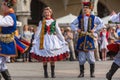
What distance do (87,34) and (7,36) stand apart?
306 cm

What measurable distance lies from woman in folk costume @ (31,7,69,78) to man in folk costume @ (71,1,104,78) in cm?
40

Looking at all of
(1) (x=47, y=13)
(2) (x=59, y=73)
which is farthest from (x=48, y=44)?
(2) (x=59, y=73)

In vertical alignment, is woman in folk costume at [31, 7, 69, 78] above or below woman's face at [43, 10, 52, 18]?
below

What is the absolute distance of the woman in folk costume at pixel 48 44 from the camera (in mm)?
12438

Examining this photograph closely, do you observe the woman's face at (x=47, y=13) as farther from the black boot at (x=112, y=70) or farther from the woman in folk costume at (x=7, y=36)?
the black boot at (x=112, y=70)

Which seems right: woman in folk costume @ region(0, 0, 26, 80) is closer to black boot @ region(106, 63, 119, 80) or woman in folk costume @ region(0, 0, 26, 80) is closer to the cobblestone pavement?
black boot @ region(106, 63, 119, 80)

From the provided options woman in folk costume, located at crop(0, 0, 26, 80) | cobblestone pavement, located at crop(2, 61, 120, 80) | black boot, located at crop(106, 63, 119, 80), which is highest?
woman in folk costume, located at crop(0, 0, 26, 80)

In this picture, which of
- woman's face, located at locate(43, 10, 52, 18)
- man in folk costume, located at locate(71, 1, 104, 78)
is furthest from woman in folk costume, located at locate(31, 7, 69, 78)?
man in folk costume, located at locate(71, 1, 104, 78)

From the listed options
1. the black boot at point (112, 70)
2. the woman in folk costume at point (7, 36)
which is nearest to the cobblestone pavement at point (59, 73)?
the black boot at point (112, 70)

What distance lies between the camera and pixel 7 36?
991cm

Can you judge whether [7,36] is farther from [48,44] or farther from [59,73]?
[59,73]

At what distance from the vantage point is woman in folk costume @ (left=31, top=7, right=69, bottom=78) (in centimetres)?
1244

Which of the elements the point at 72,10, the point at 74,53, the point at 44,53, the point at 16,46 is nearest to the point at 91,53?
the point at 44,53

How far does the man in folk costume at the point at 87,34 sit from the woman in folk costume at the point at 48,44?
15.7 inches
